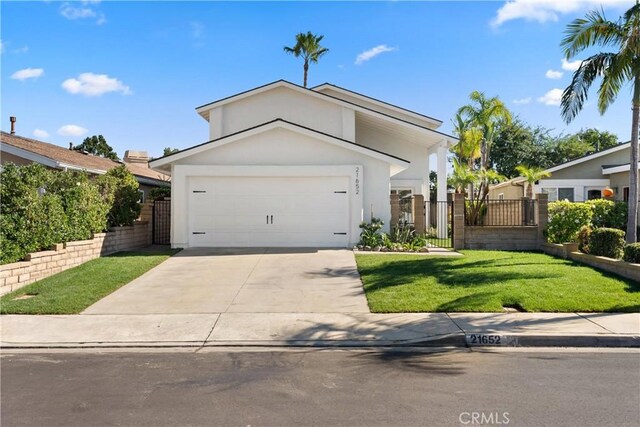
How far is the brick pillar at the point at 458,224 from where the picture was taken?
1516 cm

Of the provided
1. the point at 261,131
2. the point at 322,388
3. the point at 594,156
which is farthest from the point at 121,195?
the point at 594,156

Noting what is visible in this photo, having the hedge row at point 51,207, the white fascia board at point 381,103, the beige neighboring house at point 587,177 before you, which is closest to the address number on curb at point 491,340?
the hedge row at point 51,207

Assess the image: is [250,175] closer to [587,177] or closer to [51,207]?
[51,207]

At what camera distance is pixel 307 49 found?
33844mm

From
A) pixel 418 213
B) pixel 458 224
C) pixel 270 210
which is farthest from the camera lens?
pixel 418 213

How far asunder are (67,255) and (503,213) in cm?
1374

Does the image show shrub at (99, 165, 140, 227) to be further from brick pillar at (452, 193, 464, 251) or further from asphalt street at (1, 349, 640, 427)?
→ brick pillar at (452, 193, 464, 251)

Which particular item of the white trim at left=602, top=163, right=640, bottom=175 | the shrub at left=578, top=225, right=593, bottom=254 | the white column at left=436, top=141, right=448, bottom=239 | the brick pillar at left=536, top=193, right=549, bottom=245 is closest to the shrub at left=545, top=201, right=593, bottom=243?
the brick pillar at left=536, top=193, right=549, bottom=245

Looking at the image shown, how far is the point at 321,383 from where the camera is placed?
519cm

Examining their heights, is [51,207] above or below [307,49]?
below

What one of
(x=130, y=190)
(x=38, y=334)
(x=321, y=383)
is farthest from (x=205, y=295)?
(x=130, y=190)

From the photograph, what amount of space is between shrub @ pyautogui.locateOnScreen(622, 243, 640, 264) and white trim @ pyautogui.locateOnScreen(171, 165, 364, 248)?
731 cm

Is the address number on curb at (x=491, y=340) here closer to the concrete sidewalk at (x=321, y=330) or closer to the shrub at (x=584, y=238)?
the concrete sidewalk at (x=321, y=330)

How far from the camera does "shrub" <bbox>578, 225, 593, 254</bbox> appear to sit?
42.6 ft
